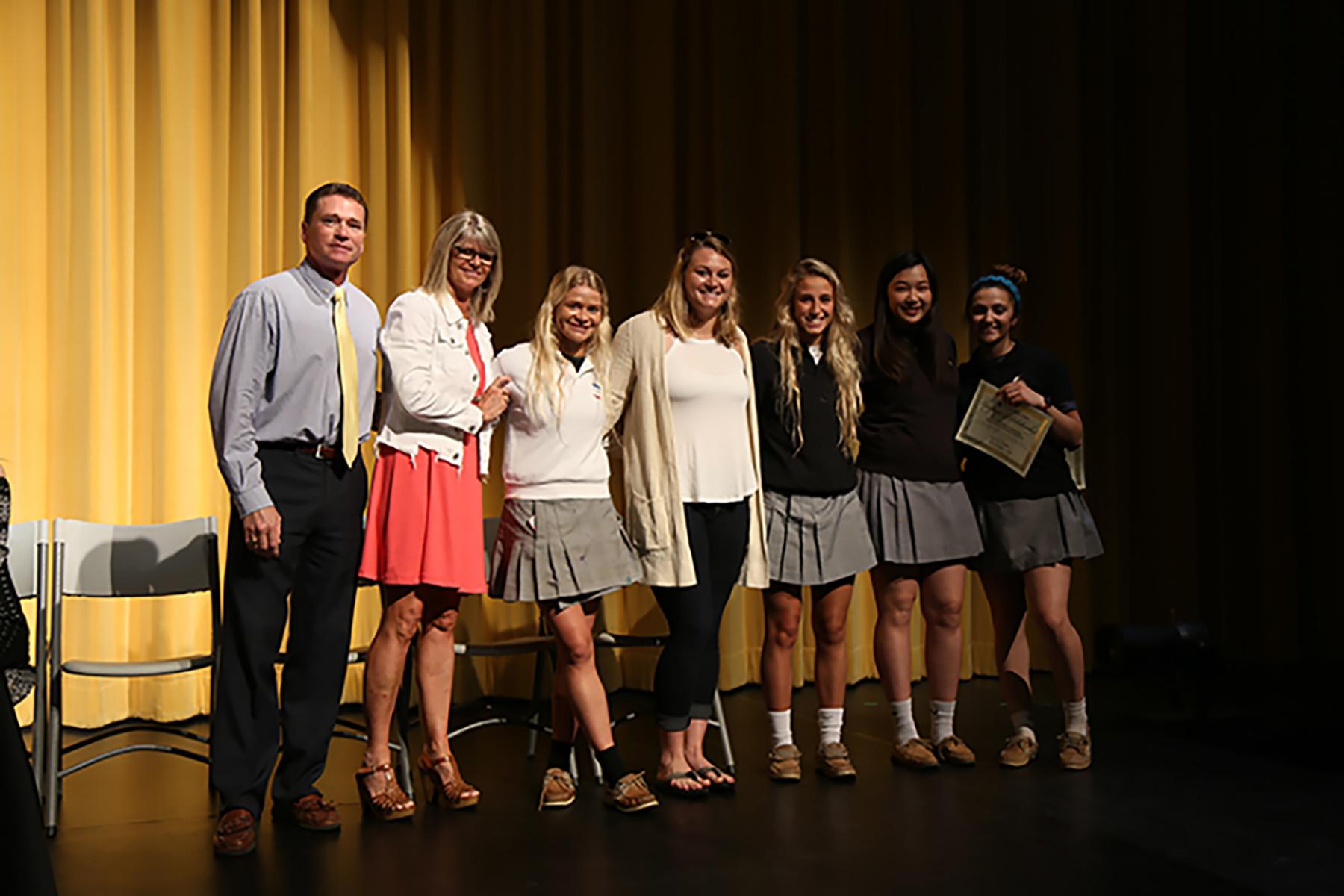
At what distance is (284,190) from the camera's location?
4.68m

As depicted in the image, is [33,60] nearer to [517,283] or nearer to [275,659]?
[517,283]

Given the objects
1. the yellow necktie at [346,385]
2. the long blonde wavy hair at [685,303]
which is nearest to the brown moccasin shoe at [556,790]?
the yellow necktie at [346,385]

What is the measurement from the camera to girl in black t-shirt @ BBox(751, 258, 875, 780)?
11.5ft

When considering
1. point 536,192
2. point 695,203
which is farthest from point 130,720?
point 695,203

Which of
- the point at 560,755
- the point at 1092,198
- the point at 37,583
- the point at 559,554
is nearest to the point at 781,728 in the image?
the point at 560,755

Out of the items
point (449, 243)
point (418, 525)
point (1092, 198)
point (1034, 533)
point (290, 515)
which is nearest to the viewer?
point (290, 515)

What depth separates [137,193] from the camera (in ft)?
14.7

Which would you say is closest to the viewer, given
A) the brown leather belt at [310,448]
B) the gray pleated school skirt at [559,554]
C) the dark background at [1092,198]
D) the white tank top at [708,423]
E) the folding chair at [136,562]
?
the brown leather belt at [310,448]

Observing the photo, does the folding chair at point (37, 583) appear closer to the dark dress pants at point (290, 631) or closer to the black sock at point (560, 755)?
the dark dress pants at point (290, 631)

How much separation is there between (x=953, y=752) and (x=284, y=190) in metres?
3.19

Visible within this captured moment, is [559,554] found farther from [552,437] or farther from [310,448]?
[310,448]

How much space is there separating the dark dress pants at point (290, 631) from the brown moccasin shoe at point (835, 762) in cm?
141

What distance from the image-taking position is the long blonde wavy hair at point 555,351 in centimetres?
323

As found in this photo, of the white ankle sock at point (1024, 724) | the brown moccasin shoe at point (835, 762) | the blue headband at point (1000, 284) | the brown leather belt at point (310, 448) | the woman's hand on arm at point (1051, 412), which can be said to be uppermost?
the blue headband at point (1000, 284)
